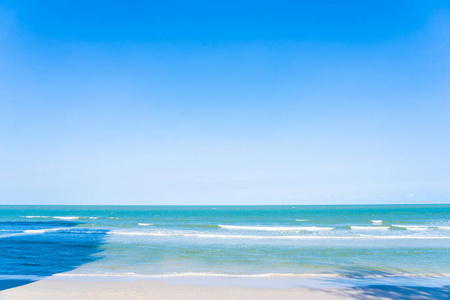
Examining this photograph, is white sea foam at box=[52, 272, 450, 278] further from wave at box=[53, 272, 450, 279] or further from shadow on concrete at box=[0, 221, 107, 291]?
shadow on concrete at box=[0, 221, 107, 291]

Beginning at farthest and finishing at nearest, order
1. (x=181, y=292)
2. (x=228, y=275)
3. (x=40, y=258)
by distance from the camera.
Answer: (x=40, y=258) → (x=228, y=275) → (x=181, y=292)

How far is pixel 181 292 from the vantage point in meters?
9.33

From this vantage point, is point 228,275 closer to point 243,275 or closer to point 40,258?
point 243,275

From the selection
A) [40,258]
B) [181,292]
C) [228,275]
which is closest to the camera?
[181,292]

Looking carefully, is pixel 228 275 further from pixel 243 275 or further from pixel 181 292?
pixel 181 292

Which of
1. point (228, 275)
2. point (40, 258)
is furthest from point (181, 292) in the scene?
point (40, 258)

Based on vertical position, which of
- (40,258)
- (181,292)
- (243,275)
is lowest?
(40,258)

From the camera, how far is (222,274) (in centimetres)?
1171

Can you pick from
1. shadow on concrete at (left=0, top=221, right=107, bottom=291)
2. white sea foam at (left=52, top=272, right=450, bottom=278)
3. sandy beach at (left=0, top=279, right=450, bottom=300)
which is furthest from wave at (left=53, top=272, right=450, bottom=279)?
shadow on concrete at (left=0, top=221, right=107, bottom=291)

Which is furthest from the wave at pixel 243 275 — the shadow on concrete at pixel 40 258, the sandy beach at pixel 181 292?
the shadow on concrete at pixel 40 258

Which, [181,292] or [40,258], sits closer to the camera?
[181,292]

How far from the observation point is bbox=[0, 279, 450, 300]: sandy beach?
29.1ft

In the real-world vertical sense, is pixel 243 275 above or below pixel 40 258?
above

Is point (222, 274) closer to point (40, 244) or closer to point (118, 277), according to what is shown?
point (118, 277)
